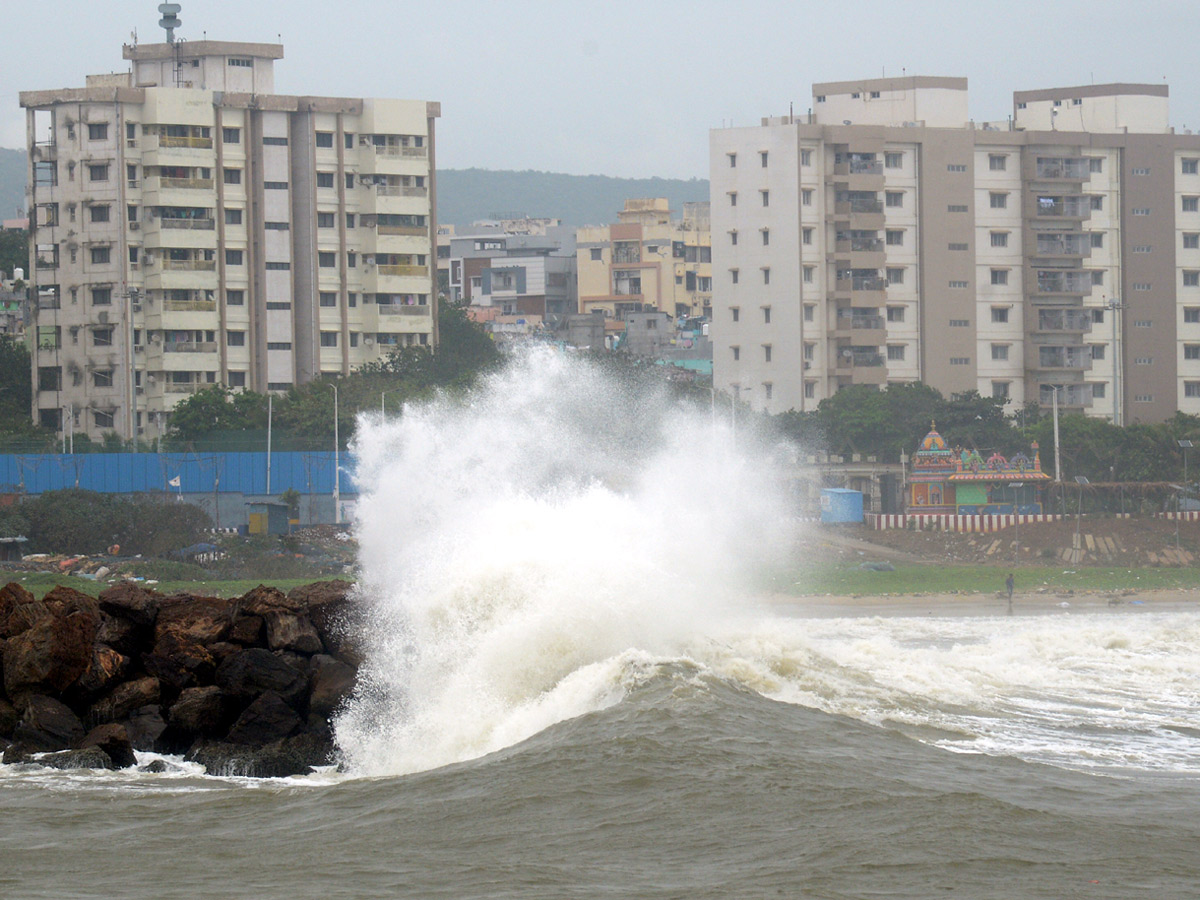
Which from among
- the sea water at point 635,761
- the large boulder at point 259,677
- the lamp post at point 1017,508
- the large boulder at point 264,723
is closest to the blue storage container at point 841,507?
the lamp post at point 1017,508

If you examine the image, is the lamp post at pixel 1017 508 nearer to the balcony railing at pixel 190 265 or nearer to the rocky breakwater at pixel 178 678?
the rocky breakwater at pixel 178 678

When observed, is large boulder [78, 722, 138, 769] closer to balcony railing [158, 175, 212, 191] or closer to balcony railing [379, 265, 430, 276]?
balcony railing [158, 175, 212, 191]

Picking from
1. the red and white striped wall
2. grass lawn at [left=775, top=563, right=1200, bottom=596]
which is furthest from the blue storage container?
grass lawn at [left=775, top=563, right=1200, bottom=596]

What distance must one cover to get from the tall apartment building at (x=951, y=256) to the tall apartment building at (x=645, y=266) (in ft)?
143

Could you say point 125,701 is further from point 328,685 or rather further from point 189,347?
point 189,347

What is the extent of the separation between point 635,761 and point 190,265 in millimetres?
62400

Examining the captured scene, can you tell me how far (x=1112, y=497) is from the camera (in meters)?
56.8

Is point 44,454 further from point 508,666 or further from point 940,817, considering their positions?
point 940,817

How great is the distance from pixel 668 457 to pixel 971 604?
929 centimetres

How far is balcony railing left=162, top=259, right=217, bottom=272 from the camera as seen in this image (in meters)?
72.0

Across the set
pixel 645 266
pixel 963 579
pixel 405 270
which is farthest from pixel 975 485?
pixel 645 266

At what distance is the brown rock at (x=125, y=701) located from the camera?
19.0 m

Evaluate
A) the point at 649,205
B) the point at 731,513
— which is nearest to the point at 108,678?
the point at 731,513

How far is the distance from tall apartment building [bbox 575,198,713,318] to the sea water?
99142mm
